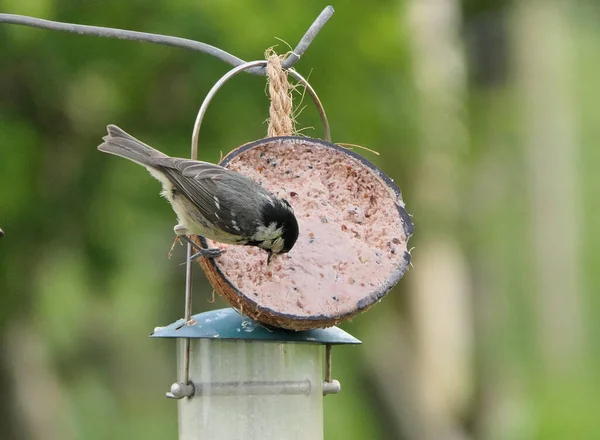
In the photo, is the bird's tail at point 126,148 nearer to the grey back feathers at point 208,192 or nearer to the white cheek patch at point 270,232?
the grey back feathers at point 208,192

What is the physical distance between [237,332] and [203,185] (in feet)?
1.96

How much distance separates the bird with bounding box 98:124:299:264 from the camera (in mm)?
3338

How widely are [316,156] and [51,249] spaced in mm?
3749

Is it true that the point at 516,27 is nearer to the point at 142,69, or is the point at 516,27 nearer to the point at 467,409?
the point at 467,409

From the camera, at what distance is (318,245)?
11.6 ft

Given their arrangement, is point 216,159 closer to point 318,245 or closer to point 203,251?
point 318,245

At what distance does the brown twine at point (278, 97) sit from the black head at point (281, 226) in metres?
0.46

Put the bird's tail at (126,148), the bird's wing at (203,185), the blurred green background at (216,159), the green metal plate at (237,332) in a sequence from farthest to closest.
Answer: the blurred green background at (216,159) < the bird's tail at (126,148) < the bird's wing at (203,185) < the green metal plate at (237,332)

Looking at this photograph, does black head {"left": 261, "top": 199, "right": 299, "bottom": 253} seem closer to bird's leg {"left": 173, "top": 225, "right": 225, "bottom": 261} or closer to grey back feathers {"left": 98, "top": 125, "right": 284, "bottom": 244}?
grey back feathers {"left": 98, "top": 125, "right": 284, "bottom": 244}

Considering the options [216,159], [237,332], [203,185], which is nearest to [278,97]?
[203,185]

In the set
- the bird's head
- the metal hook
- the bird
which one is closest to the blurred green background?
the bird

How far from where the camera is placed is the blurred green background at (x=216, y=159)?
20.7 feet

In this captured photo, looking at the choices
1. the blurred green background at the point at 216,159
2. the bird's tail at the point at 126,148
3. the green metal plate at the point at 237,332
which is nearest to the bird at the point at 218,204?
the bird's tail at the point at 126,148

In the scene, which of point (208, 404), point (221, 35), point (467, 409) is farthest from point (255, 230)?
point (467, 409)
